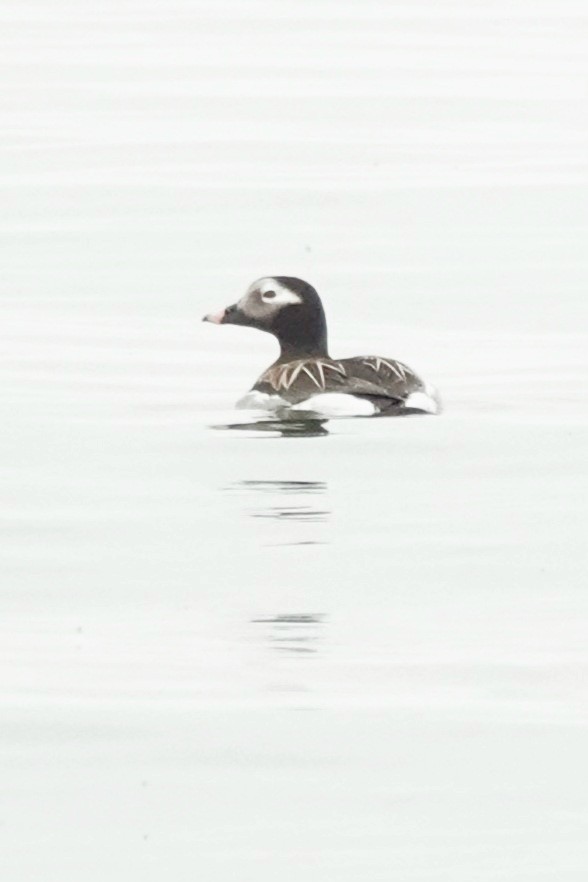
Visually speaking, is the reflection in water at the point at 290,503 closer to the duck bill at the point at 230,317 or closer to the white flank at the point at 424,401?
the white flank at the point at 424,401

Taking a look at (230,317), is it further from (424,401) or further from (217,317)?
(424,401)

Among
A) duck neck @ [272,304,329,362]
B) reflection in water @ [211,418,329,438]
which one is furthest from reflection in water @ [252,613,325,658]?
duck neck @ [272,304,329,362]

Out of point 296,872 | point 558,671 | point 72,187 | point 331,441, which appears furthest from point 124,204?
point 296,872

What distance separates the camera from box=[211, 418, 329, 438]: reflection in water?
1341cm

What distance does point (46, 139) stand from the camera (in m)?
30.2

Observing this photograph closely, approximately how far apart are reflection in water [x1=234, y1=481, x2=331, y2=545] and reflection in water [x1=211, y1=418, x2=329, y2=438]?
4.93 feet

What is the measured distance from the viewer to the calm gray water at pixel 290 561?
7055 millimetres

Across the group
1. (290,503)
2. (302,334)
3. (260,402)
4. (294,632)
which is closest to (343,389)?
(260,402)

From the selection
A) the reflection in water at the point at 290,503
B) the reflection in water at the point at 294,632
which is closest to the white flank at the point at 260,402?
the reflection in water at the point at 290,503

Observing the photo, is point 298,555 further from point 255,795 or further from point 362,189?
point 362,189

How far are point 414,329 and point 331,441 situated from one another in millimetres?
4366

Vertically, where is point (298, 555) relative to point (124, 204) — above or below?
below

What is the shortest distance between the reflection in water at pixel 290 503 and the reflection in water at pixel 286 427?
1502 millimetres

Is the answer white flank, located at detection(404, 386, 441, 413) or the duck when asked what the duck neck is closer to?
the duck
